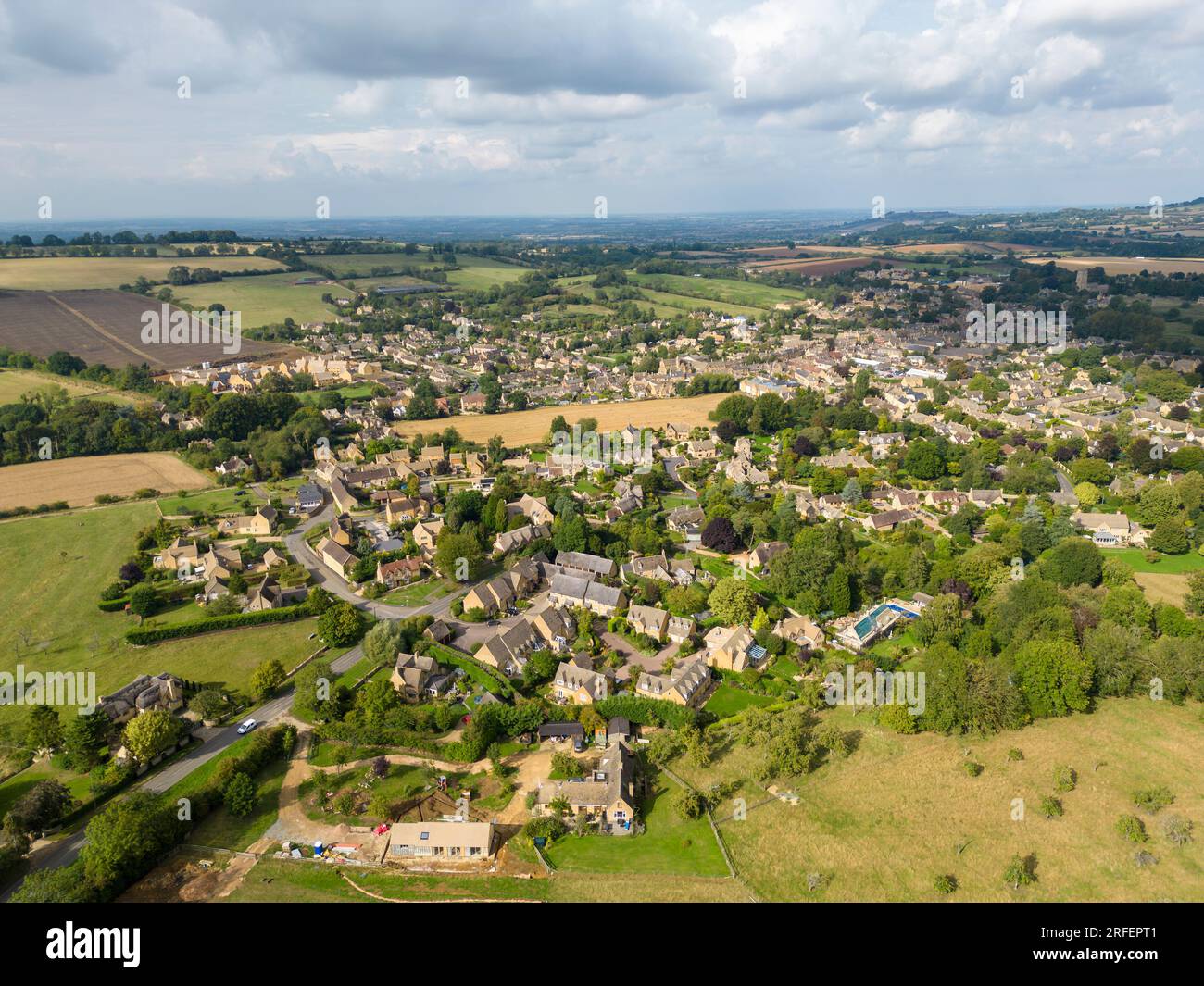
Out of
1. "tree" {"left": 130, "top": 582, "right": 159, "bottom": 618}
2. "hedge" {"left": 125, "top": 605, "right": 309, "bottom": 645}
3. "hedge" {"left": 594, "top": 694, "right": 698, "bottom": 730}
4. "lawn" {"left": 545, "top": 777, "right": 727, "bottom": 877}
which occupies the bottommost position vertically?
"lawn" {"left": 545, "top": 777, "right": 727, "bottom": 877}

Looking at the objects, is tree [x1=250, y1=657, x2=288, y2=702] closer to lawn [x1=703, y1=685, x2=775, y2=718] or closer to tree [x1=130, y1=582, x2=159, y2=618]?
tree [x1=130, y1=582, x2=159, y2=618]

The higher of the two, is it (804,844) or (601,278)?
(601,278)

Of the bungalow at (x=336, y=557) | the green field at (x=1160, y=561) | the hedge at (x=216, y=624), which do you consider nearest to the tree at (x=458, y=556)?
the bungalow at (x=336, y=557)

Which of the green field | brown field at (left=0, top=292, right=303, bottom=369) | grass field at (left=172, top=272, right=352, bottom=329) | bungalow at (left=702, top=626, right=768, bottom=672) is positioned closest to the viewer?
bungalow at (left=702, top=626, right=768, bottom=672)

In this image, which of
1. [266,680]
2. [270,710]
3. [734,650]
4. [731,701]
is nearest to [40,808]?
[270,710]

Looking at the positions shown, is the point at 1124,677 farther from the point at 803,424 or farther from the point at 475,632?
the point at 803,424

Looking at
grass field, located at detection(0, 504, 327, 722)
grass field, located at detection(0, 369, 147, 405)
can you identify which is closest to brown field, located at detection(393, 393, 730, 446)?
grass field, located at detection(0, 369, 147, 405)

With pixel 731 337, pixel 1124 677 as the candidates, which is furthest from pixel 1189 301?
pixel 1124 677
